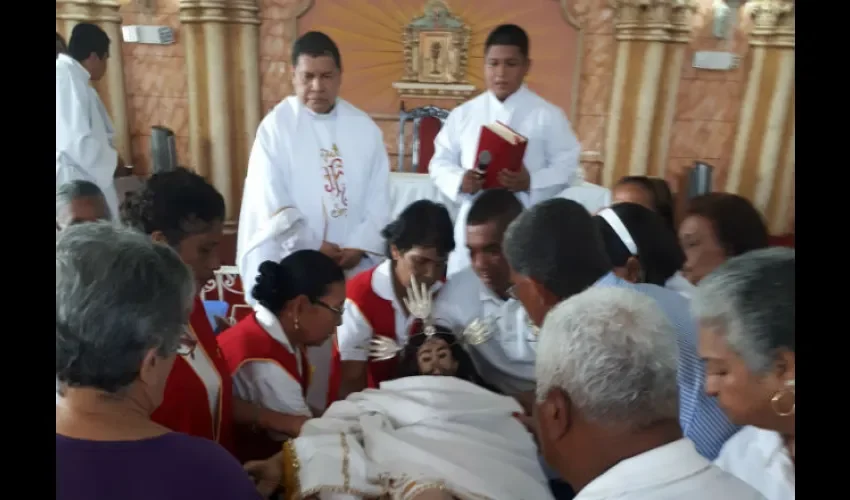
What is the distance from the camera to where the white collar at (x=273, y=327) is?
142 cm

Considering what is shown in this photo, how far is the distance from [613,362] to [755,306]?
0.89 feet

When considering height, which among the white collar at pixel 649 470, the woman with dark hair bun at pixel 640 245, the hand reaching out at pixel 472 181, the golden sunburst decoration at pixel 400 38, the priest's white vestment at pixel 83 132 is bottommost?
the white collar at pixel 649 470

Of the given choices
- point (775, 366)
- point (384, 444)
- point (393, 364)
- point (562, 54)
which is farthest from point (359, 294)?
point (562, 54)

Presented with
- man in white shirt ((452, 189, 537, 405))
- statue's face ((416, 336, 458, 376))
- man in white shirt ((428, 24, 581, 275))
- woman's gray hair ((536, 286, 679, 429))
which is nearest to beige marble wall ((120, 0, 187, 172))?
man in white shirt ((428, 24, 581, 275))

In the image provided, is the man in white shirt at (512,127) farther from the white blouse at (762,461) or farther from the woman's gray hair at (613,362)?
the woman's gray hair at (613,362)

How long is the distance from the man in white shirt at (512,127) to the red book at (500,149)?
40 millimetres

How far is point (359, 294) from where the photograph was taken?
6.06ft

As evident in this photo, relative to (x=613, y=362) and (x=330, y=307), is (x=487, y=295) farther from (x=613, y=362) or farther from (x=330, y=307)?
(x=613, y=362)

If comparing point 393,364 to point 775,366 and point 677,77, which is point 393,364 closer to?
point 775,366

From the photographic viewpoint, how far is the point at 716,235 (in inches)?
60.1

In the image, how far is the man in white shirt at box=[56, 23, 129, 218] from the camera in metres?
2.03

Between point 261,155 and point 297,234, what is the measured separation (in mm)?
326

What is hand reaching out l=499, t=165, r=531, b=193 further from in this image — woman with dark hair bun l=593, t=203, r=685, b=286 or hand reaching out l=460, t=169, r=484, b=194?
woman with dark hair bun l=593, t=203, r=685, b=286

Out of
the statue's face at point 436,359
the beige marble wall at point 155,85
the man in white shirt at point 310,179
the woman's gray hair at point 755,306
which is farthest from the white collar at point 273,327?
the beige marble wall at point 155,85
